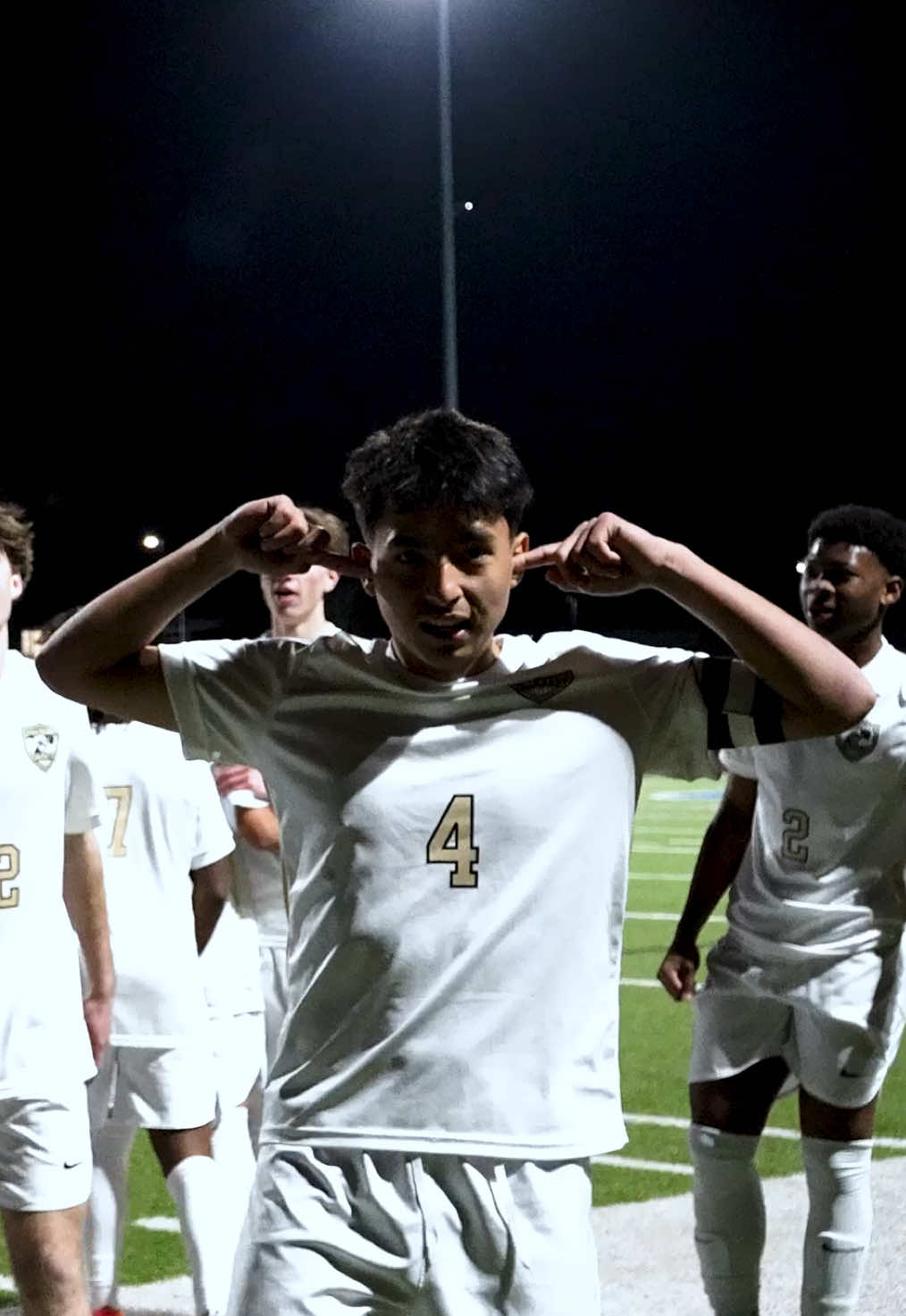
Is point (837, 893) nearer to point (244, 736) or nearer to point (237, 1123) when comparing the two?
point (237, 1123)

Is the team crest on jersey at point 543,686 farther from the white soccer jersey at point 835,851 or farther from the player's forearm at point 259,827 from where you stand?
the player's forearm at point 259,827

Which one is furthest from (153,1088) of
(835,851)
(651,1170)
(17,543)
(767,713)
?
(767,713)

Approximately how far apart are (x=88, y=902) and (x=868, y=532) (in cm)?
248

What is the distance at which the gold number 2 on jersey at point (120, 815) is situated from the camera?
6.23m

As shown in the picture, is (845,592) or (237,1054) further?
(237,1054)

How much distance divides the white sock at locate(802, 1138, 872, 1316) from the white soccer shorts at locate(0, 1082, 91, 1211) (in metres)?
2.01

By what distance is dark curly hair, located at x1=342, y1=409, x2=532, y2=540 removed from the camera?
323 centimetres

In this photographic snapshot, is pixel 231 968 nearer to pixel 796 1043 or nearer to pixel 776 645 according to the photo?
pixel 796 1043

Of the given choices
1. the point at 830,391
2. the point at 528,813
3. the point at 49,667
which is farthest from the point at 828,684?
the point at 830,391

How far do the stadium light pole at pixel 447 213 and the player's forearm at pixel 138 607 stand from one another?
1309cm

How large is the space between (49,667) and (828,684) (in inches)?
52.3

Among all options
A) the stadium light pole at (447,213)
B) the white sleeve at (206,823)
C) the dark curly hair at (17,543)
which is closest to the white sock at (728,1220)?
the white sleeve at (206,823)

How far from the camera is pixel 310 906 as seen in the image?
319 cm

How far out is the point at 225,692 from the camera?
10.9 feet
